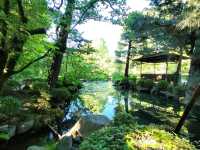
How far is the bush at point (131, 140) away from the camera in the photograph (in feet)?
15.2

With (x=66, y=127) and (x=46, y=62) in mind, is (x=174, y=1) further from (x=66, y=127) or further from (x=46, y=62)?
(x=66, y=127)

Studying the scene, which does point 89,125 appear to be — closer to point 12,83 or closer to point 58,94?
point 58,94

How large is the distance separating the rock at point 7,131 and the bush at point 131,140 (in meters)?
4.08

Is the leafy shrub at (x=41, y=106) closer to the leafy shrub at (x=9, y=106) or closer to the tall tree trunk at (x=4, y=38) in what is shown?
the leafy shrub at (x=9, y=106)

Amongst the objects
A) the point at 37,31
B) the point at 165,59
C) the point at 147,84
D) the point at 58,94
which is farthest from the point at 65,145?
the point at 165,59

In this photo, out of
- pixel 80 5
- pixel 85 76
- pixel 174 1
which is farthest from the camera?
pixel 174 1

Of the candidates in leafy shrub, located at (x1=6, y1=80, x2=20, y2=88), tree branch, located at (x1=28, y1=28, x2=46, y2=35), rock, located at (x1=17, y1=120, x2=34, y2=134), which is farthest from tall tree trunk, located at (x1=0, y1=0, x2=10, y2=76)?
leafy shrub, located at (x1=6, y1=80, x2=20, y2=88)

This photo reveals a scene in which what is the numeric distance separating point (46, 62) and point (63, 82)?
24.7 feet

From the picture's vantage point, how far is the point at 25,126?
387 inches

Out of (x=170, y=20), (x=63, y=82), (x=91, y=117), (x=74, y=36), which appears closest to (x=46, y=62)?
(x=74, y=36)

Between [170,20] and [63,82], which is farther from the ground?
[170,20]

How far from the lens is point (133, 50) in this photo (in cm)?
3553

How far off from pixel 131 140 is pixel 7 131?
208 inches

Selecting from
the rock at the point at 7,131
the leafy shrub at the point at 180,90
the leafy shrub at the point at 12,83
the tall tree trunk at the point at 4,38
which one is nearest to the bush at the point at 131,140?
the tall tree trunk at the point at 4,38
